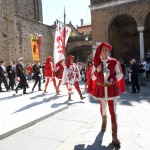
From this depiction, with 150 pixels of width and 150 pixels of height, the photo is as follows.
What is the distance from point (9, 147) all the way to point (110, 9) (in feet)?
52.1

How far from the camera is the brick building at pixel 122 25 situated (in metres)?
17.5

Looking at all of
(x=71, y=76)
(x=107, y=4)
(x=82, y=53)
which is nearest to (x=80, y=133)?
(x=71, y=76)

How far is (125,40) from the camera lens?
71.7ft

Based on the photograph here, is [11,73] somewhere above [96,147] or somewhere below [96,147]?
above

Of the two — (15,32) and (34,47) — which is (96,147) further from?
(15,32)

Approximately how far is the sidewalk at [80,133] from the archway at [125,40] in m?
15.2

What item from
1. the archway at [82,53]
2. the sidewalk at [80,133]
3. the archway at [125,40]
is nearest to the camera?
the sidewalk at [80,133]

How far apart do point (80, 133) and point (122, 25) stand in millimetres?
18003

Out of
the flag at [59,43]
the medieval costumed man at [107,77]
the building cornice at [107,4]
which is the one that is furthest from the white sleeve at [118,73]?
the building cornice at [107,4]

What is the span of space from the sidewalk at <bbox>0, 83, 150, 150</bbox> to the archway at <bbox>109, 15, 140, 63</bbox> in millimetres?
15199

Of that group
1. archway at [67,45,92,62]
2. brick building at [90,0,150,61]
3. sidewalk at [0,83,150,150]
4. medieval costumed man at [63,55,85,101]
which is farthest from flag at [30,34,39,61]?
archway at [67,45,92,62]

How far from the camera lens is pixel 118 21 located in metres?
21.4

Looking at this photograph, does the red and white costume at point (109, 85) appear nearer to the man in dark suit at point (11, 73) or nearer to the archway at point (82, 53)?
the man in dark suit at point (11, 73)

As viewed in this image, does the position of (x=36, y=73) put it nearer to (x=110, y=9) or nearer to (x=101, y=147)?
(x=101, y=147)
